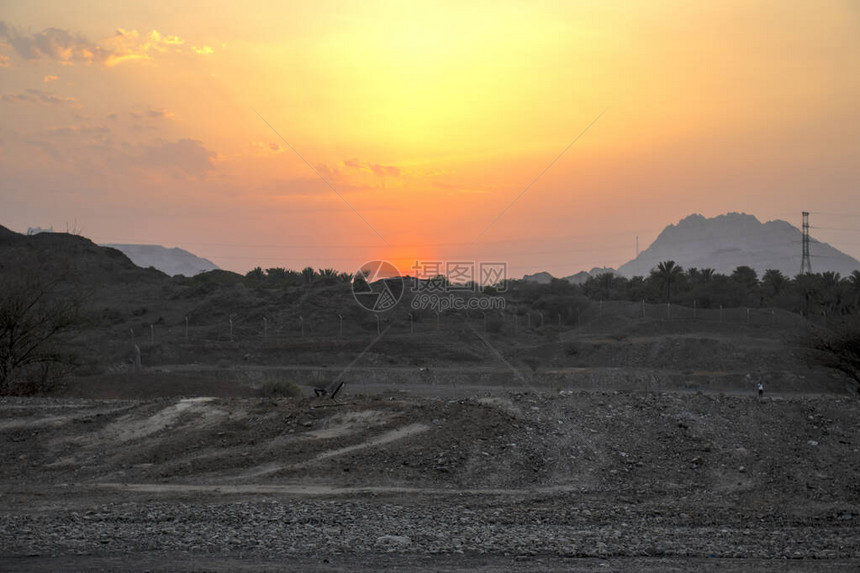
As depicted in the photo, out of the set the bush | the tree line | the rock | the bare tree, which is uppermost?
the tree line

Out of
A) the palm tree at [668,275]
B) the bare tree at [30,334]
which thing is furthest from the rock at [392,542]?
the palm tree at [668,275]

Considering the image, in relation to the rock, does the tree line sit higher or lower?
higher

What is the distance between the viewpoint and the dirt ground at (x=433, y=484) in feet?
27.9

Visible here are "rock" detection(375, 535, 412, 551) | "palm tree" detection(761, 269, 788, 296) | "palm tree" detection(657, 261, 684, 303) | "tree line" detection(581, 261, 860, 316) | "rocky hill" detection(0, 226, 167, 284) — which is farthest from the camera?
"palm tree" detection(657, 261, 684, 303)

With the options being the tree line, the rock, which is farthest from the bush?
the tree line

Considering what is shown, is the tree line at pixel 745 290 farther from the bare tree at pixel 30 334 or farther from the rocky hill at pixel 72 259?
the rocky hill at pixel 72 259

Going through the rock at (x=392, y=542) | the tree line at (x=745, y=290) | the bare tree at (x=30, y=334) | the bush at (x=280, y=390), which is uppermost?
the tree line at (x=745, y=290)

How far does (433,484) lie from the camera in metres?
12.4

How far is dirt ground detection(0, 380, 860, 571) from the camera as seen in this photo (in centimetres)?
850

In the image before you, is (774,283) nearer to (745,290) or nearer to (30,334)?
(745,290)

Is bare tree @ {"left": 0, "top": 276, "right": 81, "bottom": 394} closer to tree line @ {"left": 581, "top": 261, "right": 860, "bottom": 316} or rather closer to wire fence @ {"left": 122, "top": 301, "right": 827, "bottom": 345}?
wire fence @ {"left": 122, "top": 301, "right": 827, "bottom": 345}

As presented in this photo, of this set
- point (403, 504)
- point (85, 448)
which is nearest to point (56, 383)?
point (85, 448)

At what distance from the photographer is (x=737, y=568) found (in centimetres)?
810

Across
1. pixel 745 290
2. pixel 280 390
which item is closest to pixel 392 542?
pixel 280 390
